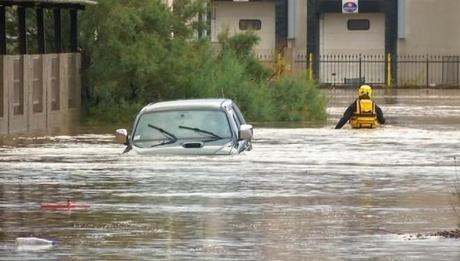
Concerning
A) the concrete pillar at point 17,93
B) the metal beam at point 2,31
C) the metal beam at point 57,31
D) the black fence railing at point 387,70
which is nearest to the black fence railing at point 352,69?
the black fence railing at point 387,70

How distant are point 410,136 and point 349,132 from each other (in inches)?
53.3

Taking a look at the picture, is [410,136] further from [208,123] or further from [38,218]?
[38,218]

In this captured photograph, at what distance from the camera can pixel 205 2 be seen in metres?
43.2

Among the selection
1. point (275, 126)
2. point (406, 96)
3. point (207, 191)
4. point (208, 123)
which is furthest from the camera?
point (406, 96)

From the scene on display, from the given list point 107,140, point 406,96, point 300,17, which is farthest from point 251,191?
point 300,17

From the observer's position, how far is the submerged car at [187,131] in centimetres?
2475

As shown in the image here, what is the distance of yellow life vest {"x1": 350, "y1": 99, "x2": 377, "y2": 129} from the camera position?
35.2 meters

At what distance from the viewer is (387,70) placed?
6994 centimetres

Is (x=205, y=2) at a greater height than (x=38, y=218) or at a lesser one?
greater

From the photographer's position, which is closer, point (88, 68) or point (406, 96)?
point (88, 68)

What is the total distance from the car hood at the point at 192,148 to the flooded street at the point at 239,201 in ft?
0.46

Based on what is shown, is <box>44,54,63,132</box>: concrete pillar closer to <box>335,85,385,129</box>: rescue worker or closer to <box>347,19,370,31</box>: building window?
<box>335,85,385,129</box>: rescue worker

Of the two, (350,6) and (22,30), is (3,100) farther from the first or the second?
(350,6)

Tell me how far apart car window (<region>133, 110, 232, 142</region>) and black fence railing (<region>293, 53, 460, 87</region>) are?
44.0m
